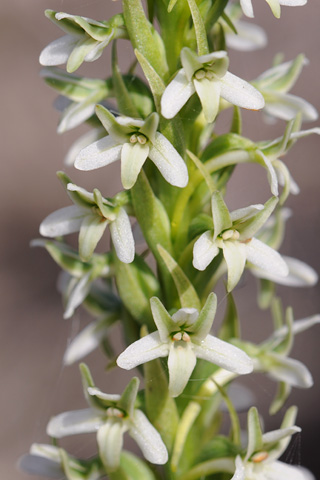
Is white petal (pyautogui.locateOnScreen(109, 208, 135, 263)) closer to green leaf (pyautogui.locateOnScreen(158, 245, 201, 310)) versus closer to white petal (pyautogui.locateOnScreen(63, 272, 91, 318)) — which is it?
green leaf (pyautogui.locateOnScreen(158, 245, 201, 310))

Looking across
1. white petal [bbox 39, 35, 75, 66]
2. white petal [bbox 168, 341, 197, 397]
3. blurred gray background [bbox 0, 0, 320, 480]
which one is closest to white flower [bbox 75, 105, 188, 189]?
white petal [bbox 39, 35, 75, 66]

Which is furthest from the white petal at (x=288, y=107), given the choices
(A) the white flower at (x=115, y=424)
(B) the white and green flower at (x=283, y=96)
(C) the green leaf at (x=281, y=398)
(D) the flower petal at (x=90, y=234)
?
(A) the white flower at (x=115, y=424)

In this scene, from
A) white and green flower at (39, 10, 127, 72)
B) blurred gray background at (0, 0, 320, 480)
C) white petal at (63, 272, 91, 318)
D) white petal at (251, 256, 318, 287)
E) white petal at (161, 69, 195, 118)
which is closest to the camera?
white petal at (161, 69, 195, 118)

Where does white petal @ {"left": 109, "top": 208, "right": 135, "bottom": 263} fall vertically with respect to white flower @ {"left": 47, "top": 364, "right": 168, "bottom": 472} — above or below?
above

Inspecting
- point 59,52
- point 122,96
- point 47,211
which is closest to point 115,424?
point 122,96

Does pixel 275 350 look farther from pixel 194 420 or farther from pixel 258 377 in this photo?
pixel 258 377

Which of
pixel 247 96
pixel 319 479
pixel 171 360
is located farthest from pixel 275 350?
pixel 319 479
